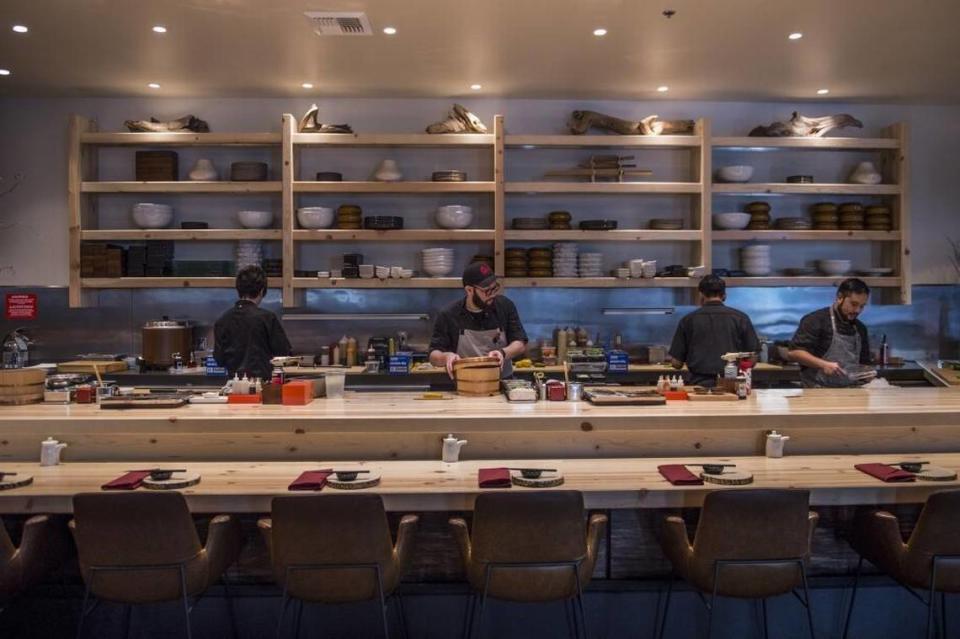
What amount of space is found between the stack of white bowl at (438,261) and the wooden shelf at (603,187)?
2.30ft

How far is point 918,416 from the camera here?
3385 millimetres

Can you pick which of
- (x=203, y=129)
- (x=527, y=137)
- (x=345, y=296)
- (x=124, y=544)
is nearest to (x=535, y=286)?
(x=527, y=137)

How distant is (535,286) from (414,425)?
311cm

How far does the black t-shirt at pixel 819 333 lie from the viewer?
4.88 metres

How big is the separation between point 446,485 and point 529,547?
0.46 meters

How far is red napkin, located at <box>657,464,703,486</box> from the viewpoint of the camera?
9.41ft

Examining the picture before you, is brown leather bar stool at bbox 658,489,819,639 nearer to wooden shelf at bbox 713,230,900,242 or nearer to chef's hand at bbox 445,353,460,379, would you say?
chef's hand at bbox 445,353,460,379

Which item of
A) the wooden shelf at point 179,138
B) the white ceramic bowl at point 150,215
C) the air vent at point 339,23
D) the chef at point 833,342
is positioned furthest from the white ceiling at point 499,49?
the chef at point 833,342

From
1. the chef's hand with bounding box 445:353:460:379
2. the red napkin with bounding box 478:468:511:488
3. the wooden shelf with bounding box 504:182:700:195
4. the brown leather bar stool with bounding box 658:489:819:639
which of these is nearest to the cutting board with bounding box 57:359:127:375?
the chef's hand with bounding box 445:353:460:379

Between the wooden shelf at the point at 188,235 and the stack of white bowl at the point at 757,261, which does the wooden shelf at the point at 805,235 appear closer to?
the stack of white bowl at the point at 757,261

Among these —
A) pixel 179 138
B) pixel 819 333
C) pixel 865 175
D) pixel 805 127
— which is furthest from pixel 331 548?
pixel 865 175

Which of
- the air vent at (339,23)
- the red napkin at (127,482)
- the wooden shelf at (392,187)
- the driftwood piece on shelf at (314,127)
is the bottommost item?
the red napkin at (127,482)

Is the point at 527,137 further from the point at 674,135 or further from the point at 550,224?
the point at 674,135

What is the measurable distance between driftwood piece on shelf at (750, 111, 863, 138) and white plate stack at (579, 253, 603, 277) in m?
1.66
